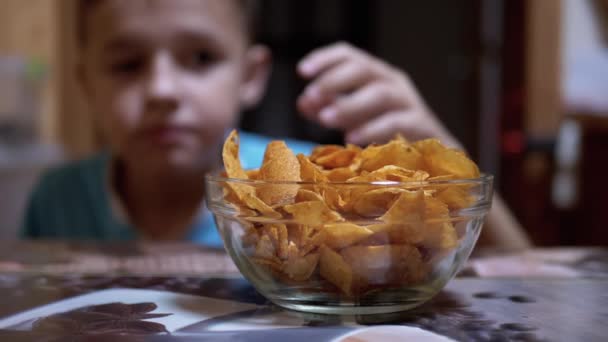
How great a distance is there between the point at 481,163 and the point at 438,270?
234 cm

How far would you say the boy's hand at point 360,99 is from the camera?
796mm

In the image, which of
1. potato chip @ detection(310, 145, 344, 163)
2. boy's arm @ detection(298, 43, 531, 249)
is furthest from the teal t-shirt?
potato chip @ detection(310, 145, 344, 163)

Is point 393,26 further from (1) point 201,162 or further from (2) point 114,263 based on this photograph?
(2) point 114,263

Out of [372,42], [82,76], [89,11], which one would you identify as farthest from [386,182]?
[372,42]

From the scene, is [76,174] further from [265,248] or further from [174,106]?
[265,248]

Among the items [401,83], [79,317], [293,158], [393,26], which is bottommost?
[79,317]

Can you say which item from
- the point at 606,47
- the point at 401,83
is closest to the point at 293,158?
the point at 401,83

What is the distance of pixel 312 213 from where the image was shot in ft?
1.23

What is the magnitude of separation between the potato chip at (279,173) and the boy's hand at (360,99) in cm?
35

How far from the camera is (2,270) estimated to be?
1.93 ft

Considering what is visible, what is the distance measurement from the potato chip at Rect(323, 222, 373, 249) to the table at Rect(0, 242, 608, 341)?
52mm

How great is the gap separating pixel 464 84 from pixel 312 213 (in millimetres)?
2760

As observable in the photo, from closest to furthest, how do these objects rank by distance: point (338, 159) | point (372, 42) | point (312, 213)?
point (312, 213) < point (338, 159) < point (372, 42)

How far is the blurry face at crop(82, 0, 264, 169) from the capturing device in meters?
1.00
